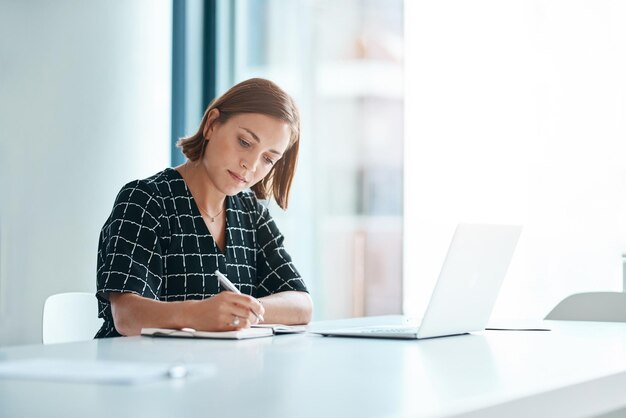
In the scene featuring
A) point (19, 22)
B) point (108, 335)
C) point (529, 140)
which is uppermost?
point (19, 22)

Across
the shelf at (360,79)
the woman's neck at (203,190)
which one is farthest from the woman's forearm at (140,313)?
the shelf at (360,79)

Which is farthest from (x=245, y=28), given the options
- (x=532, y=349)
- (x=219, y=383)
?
(x=219, y=383)

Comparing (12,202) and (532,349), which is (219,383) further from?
(12,202)

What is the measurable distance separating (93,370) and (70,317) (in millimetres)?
Answer: 1458

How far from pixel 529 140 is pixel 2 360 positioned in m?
2.60

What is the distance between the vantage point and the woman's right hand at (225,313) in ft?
5.42

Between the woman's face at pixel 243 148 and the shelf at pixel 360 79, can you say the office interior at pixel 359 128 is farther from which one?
the woman's face at pixel 243 148

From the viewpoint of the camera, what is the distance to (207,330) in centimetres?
167

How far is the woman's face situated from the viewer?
2.20 m

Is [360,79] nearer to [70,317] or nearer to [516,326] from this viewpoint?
[70,317]

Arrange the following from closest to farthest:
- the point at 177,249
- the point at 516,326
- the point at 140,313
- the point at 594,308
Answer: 1. the point at 140,313
2. the point at 516,326
3. the point at 177,249
4. the point at 594,308

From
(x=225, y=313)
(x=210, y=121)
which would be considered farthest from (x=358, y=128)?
(x=225, y=313)

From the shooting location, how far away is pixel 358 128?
3822 mm

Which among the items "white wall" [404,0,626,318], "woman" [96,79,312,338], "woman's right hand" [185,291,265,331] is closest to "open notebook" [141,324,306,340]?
"woman's right hand" [185,291,265,331]
